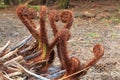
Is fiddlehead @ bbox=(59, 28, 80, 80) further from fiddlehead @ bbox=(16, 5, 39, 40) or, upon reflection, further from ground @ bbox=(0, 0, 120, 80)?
ground @ bbox=(0, 0, 120, 80)

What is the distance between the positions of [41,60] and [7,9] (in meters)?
8.20

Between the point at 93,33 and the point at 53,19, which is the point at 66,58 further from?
the point at 93,33

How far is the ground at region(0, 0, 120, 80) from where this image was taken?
395 centimetres

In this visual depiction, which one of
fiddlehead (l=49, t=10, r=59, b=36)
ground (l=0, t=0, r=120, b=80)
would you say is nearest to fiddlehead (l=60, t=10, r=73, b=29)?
fiddlehead (l=49, t=10, r=59, b=36)

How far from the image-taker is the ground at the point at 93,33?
13.0 feet

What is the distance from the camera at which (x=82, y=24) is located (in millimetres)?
Answer: 7113

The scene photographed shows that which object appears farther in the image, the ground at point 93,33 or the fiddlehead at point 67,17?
the ground at point 93,33

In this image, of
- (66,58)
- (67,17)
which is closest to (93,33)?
(67,17)

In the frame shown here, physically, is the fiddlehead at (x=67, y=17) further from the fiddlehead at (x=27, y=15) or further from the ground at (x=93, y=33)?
the ground at (x=93, y=33)

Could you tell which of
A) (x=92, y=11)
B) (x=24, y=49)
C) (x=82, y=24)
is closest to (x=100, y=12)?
(x=92, y=11)

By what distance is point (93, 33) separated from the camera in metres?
6.17

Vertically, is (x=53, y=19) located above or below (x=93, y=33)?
above

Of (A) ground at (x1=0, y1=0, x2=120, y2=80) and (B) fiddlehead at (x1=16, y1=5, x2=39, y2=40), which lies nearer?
(B) fiddlehead at (x1=16, y1=5, x2=39, y2=40)

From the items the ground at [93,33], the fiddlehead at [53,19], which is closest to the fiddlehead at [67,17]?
the fiddlehead at [53,19]
